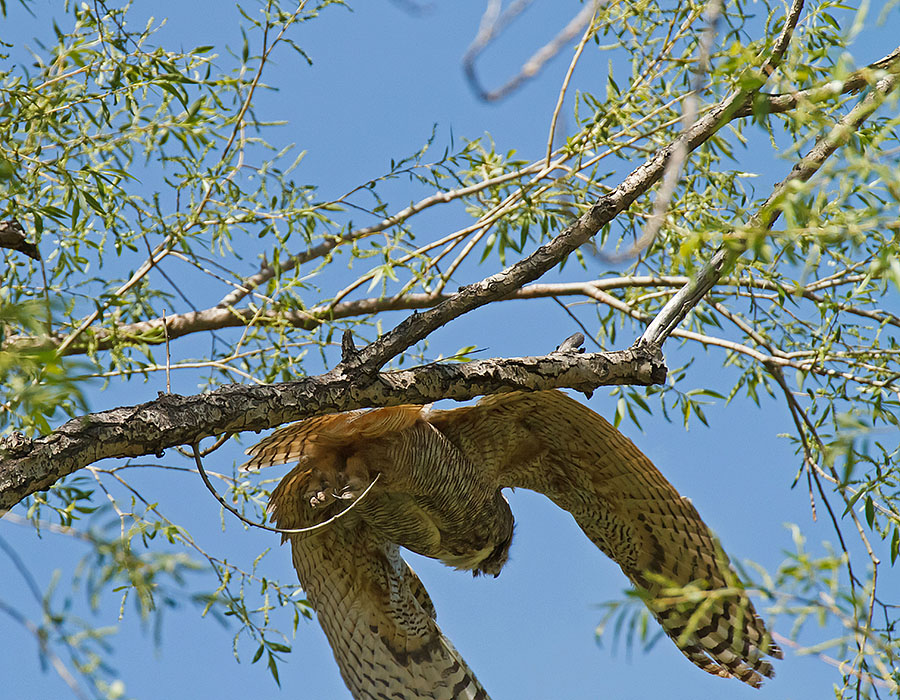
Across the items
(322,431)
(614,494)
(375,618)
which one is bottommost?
(614,494)

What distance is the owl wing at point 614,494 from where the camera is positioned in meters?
2.62

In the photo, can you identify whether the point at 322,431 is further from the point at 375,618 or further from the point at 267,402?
the point at 375,618

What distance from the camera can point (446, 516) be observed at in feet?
8.99

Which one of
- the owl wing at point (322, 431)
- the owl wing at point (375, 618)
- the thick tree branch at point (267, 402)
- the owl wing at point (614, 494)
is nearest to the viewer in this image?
the thick tree branch at point (267, 402)

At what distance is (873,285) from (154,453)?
6.80 feet

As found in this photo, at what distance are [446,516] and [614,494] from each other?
52 centimetres

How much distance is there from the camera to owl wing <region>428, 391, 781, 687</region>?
2.62 meters

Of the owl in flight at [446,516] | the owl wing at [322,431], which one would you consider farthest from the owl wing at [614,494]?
the owl wing at [322,431]

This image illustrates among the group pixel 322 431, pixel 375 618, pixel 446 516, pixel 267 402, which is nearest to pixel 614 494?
pixel 446 516

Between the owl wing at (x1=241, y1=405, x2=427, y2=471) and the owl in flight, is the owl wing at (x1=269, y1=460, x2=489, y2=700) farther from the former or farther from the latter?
the owl wing at (x1=241, y1=405, x2=427, y2=471)

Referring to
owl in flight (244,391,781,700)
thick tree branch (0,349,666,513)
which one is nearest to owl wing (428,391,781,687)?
Answer: owl in flight (244,391,781,700)

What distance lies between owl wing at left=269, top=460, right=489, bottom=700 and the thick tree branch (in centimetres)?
79

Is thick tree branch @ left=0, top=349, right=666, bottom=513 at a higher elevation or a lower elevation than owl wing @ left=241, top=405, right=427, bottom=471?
lower

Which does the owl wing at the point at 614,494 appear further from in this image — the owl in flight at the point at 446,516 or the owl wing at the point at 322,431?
the owl wing at the point at 322,431
